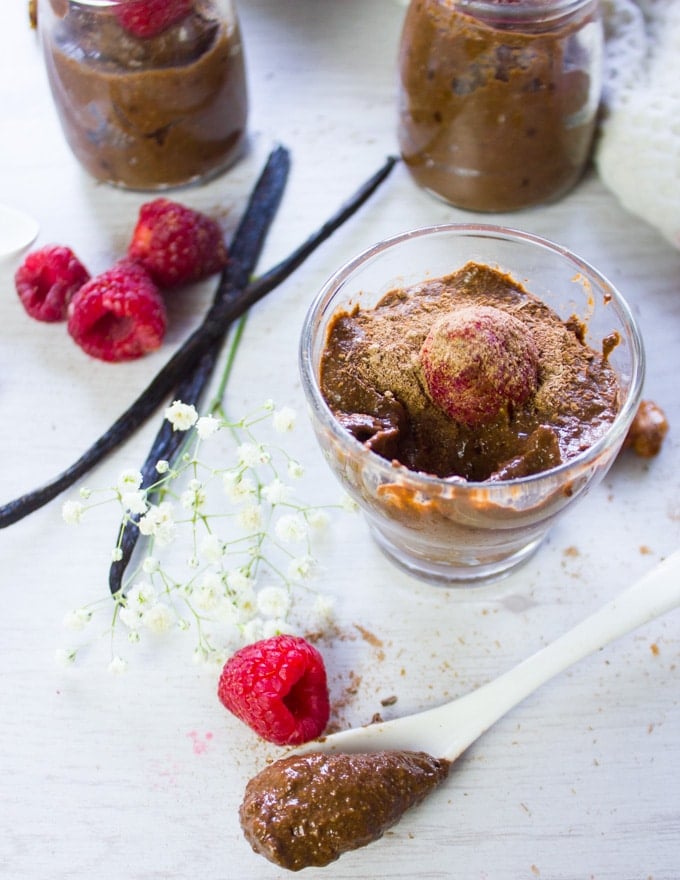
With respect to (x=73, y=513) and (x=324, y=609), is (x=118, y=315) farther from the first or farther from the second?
(x=324, y=609)

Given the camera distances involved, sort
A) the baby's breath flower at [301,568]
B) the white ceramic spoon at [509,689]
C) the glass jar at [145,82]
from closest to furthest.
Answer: the white ceramic spoon at [509,689] → the baby's breath flower at [301,568] → the glass jar at [145,82]

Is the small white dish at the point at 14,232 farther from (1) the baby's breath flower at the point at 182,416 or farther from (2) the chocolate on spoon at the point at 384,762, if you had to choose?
(2) the chocolate on spoon at the point at 384,762

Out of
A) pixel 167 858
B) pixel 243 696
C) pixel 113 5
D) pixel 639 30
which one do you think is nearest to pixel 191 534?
pixel 243 696

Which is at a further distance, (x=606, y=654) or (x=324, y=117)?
(x=324, y=117)

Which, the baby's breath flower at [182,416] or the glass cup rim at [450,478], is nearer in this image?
the glass cup rim at [450,478]

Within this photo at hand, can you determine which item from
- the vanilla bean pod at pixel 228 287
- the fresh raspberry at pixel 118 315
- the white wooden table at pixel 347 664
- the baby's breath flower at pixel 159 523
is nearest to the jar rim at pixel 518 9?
the white wooden table at pixel 347 664

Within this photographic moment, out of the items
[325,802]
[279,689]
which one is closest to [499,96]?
[279,689]

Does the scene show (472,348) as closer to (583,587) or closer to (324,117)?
(583,587)
